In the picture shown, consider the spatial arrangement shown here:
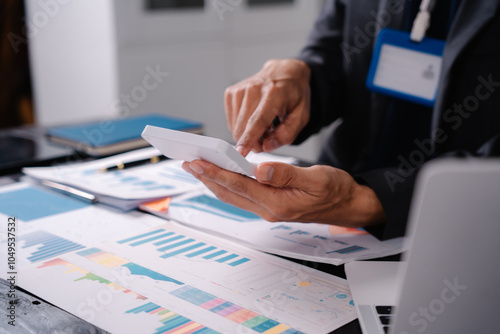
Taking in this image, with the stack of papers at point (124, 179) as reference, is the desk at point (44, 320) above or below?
below

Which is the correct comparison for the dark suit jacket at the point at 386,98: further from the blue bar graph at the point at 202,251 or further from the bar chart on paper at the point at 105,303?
the bar chart on paper at the point at 105,303

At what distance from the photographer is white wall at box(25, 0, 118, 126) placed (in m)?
2.28

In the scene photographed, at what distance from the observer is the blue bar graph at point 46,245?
2.28ft

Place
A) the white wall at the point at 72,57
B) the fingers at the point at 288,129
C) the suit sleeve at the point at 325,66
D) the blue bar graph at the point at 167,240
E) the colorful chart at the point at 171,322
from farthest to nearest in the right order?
the white wall at the point at 72,57 < the suit sleeve at the point at 325,66 < the fingers at the point at 288,129 < the blue bar graph at the point at 167,240 < the colorful chart at the point at 171,322

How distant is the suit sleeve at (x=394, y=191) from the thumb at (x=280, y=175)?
143mm

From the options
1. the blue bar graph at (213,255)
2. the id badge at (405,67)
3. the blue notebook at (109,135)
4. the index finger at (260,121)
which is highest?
the id badge at (405,67)

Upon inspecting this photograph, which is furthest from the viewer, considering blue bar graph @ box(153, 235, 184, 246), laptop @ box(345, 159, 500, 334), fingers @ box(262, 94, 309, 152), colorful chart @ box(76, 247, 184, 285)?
fingers @ box(262, 94, 309, 152)

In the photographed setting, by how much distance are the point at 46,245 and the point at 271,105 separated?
0.45m

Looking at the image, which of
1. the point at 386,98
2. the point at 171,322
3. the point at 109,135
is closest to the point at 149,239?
the point at 171,322

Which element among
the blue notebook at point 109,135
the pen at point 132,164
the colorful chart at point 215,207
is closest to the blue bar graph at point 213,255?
the colorful chart at point 215,207

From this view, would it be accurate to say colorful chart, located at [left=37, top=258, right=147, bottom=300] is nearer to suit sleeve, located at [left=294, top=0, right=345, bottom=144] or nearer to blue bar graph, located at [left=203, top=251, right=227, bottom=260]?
blue bar graph, located at [left=203, top=251, right=227, bottom=260]

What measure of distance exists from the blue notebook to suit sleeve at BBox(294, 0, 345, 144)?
→ 31 centimetres

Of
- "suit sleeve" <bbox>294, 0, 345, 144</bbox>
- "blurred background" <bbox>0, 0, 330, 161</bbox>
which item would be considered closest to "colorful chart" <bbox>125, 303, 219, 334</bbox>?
"suit sleeve" <bbox>294, 0, 345, 144</bbox>

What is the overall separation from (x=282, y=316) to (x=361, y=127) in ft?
2.46
